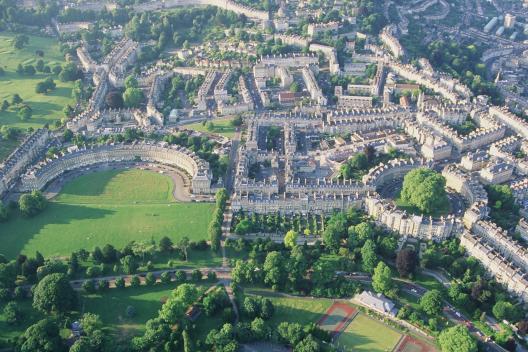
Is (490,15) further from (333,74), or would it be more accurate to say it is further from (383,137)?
(383,137)

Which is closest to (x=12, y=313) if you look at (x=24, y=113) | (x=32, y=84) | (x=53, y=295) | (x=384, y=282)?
(x=53, y=295)

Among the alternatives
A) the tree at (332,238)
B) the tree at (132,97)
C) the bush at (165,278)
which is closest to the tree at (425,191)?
the tree at (332,238)

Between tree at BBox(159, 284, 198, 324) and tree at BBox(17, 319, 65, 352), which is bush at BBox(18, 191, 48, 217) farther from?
tree at BBox(159, 284, 198, 324)

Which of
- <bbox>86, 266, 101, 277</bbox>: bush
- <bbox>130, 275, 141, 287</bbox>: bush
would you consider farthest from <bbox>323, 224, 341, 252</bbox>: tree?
<bbox>86, 266, 101, 277</bbox>: bush

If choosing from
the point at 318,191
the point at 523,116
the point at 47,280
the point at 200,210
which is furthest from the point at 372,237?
the point at 523,116

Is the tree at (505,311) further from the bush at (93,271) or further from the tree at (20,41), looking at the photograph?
the tree at (20,41)

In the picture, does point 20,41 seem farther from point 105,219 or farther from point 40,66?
point 105,219
